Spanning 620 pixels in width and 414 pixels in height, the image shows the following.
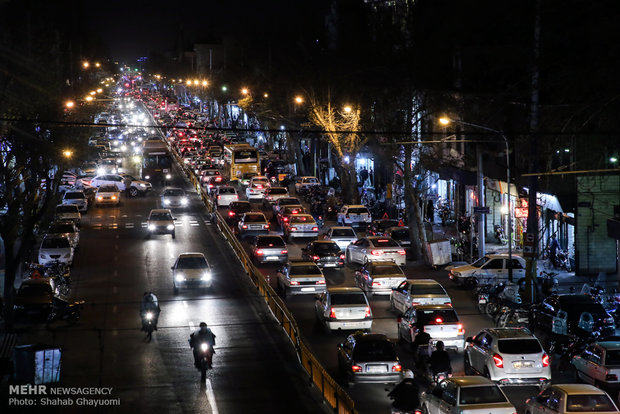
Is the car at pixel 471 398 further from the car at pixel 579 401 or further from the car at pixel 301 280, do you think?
the car at pixel 301 280

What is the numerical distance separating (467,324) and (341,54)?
39.0 meters

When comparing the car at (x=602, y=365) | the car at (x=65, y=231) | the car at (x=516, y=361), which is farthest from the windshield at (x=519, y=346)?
the car at (x=65, y=231)

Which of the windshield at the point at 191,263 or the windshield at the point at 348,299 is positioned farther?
the windshield at the point at 191,263

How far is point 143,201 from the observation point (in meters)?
63.4

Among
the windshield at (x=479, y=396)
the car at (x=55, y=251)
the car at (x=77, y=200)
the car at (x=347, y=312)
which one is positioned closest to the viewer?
the windshield at (x=479, y=396)

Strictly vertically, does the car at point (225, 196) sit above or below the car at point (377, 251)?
above

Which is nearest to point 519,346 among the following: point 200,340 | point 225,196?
point 200,340

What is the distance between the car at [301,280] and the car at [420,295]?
369cm

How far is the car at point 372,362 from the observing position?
2100cm

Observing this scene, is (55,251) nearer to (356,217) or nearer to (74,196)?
(74,196)

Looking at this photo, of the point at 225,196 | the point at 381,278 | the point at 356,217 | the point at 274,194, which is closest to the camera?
the point at 381,278

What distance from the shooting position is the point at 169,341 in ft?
86.6

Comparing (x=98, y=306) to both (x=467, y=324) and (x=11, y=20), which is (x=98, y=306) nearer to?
(x=467, y=324)

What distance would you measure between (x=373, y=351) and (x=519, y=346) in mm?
3420
